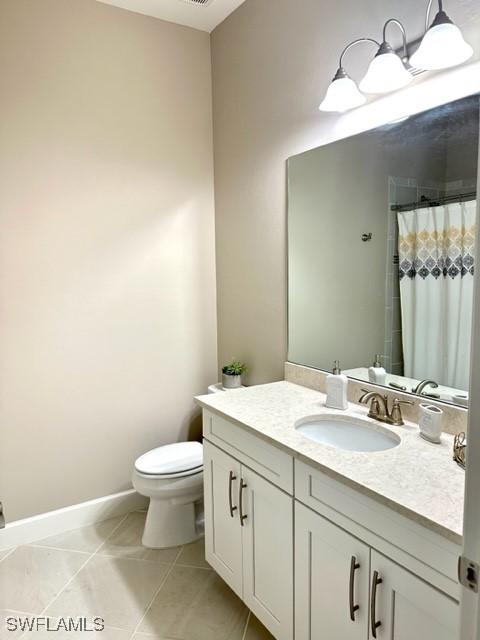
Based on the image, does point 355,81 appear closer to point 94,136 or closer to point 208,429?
point 94,136

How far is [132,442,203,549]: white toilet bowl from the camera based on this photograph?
2.25 metres

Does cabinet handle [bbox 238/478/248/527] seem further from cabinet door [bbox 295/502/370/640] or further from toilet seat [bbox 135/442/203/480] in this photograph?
toilet seat [bbox 135/442/203/480]

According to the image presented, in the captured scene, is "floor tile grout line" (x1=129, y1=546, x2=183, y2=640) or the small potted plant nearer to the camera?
"floor tile grout line" (x1=129, y1=546, x2=183, y2=640)

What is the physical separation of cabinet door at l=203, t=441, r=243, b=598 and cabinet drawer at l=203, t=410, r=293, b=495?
1.9 inches

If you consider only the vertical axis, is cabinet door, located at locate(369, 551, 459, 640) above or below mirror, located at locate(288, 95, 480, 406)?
below

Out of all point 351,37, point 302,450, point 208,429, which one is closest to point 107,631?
point 208,429

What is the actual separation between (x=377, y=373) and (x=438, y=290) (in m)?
0.43

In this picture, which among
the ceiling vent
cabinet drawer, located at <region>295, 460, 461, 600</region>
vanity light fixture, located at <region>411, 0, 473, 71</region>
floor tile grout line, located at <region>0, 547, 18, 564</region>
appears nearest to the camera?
cabinet drawer, located at <region>295, 460, 461, 600</region>

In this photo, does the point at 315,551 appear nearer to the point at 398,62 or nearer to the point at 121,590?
the point at 121,590

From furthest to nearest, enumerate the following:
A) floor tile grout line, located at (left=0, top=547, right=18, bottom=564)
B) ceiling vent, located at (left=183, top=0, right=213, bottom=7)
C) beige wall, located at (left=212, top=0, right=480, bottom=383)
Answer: ceiling vent, located at (left=183, top=0, right=213, bottom=7), floor tile grout line, located at (left=0, top=547, right=18, bottom=564), beige wall, located at (left=212, top=0, right=480, bottom=383)

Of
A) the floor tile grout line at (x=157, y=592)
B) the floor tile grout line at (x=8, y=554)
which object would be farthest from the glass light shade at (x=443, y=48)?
the floor tile grout line at (x=8, y=554)

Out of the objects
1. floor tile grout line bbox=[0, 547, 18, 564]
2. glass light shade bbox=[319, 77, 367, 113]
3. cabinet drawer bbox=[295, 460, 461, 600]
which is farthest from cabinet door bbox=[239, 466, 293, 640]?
glass light shade bbox=[319, 77, 367, 113]

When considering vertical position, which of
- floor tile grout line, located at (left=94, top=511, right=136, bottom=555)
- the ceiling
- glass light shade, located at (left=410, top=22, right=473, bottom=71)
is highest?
the ceiling

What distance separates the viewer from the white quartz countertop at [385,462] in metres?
1.03
